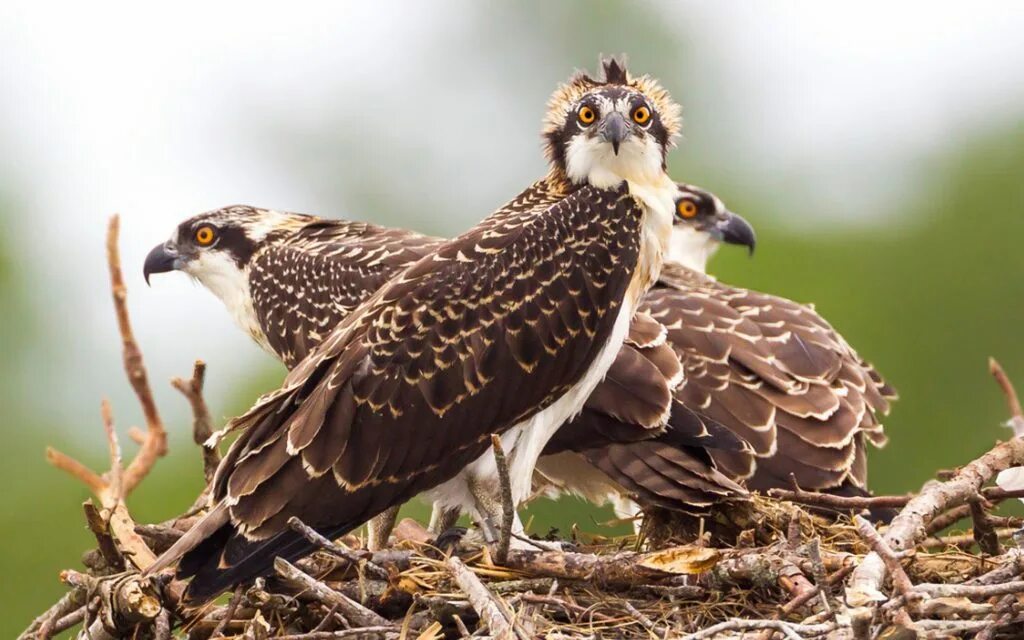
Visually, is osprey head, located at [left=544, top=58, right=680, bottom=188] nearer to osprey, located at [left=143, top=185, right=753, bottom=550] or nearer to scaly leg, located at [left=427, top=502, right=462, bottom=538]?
osprey, located at [left=143, top=185, right=753, bottom=550]

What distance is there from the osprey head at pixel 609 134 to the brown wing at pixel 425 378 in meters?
0.17

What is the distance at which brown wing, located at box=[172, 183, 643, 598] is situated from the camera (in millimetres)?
5738

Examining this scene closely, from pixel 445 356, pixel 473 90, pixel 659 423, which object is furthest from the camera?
pixel 473 90

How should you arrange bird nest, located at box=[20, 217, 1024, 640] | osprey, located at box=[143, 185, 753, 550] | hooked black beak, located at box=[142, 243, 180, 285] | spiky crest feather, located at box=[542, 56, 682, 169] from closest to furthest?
bird nest, located at box=[20, 217, 1024, 640]
osprey, located at box=[143, 185, 753, 550]
spiky crest feather, located at box=[542, 56, 682, 169]
hooked black beak, located at box=[142, 243, 180, 285]

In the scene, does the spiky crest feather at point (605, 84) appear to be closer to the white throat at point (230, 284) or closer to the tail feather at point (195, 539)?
the white throat at point (230, 284)

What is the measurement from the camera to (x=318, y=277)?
7.26m

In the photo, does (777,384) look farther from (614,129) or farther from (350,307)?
(350,307)

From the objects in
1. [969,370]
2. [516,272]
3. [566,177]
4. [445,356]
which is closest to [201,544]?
[445,356]

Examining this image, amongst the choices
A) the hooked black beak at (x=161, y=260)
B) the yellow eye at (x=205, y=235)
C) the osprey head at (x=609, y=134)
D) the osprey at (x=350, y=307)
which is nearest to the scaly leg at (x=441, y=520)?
the osprey at (x=350, y=307)

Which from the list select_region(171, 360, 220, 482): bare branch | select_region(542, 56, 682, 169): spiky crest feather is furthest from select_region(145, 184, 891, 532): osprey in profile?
select_region(542, 56, 682, 169): spiky crest feather

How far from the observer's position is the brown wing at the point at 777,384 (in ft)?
22.2

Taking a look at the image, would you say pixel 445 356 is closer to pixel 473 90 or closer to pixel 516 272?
pixel 516 272

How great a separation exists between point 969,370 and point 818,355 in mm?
9450

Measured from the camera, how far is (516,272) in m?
6.13
